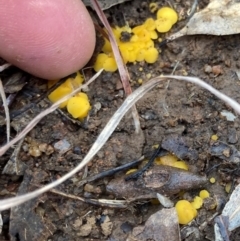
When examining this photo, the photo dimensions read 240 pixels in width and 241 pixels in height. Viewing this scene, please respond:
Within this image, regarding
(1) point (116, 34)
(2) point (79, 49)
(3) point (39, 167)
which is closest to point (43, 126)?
(3) point (39, 167)

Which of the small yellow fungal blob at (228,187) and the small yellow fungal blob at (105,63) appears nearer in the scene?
the small yellow fungal blob at (228,187)

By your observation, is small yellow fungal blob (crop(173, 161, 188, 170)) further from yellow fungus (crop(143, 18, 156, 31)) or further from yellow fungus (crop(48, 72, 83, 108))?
yellow fungus (crop(143, 18, 156, 31))

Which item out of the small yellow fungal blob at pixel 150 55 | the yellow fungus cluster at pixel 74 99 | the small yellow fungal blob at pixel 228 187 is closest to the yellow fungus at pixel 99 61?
the yellow fungus cluster at pixel 74 99

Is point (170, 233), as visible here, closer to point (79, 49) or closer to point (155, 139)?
point (155, 139)

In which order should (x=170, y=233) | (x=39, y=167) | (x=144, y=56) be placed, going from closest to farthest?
(x=170, y=233)
(x=39, y=167)
(x=144, y=56)

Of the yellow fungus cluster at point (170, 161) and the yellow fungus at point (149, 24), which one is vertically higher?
the yellow fungus at point (149, 24)

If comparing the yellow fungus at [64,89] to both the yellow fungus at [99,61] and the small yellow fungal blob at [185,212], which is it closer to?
the yellow fungus at [99,61]
